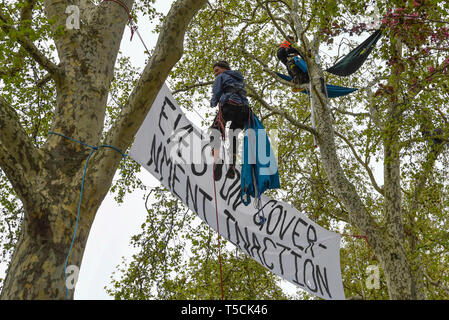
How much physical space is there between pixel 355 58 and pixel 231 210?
4274mm

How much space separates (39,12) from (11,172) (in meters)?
4.99

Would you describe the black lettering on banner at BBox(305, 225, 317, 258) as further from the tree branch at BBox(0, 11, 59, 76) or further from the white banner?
the tree branch at BBox(0, 11, 59, 76)

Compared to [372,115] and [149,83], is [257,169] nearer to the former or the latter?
[149,83]

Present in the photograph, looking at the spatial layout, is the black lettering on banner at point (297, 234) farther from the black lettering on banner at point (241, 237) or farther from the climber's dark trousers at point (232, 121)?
the climber's dark trousers at point (232, 121)

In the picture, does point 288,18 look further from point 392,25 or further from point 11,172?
point 11,172

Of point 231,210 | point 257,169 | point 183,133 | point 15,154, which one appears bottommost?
point 15,154

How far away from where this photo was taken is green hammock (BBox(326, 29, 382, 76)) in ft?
23.4

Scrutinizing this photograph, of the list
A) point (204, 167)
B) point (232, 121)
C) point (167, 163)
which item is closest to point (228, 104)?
point (232, 121)

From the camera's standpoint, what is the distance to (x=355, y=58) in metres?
7.42

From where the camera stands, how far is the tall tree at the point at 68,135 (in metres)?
2.59

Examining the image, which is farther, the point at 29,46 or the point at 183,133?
the point at 183,133

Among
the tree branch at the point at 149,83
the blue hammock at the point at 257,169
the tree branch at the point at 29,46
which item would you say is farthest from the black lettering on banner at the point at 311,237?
the tree branch at the point at 29,46

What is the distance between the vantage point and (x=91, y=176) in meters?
2.92
